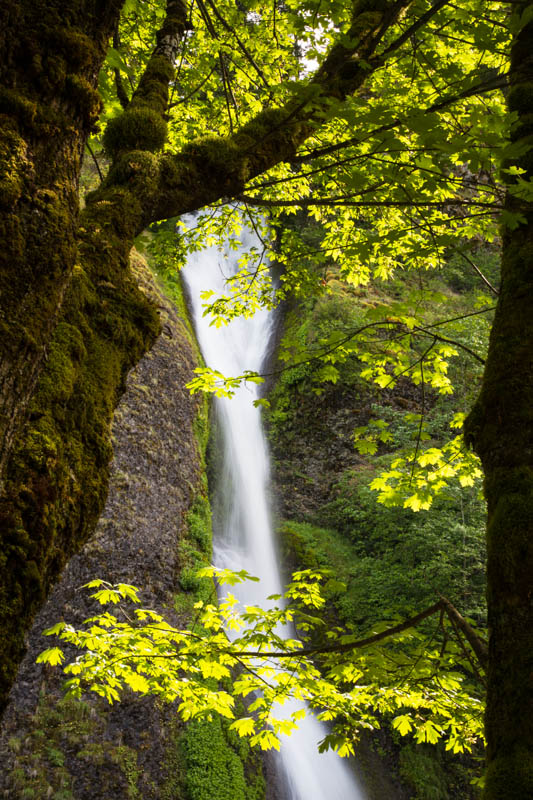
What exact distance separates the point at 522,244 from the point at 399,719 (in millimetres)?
2957

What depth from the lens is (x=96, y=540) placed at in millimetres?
7043

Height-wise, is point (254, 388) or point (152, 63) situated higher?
point (254, 388)

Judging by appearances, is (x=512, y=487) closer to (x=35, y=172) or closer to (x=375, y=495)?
(x=35, y=172)

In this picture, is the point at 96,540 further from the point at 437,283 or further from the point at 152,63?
the point at 437,283

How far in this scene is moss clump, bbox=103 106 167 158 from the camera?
2.88m

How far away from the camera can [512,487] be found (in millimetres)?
1580

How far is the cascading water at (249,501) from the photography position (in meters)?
7.31

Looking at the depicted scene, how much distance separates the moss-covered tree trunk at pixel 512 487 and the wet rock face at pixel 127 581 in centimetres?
242

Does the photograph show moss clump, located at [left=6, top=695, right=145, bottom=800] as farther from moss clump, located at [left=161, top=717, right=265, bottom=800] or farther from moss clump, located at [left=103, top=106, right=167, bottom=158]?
moss clump, located at [left=103, top=106, right=167, bottom=158]

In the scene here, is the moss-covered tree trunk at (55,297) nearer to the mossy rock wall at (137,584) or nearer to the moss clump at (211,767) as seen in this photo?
the mossy rock wall at (137,584)

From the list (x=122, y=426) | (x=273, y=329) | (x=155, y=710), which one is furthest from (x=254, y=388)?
(x=155, y=710)

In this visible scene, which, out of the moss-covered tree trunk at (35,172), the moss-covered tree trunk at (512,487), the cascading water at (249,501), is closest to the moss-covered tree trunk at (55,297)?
the moss-covered tree trunk at (35,172)

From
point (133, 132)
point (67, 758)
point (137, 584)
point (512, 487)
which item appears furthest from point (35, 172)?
point (137, 584)

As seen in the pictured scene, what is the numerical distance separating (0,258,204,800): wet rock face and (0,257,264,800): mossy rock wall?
12 mm
